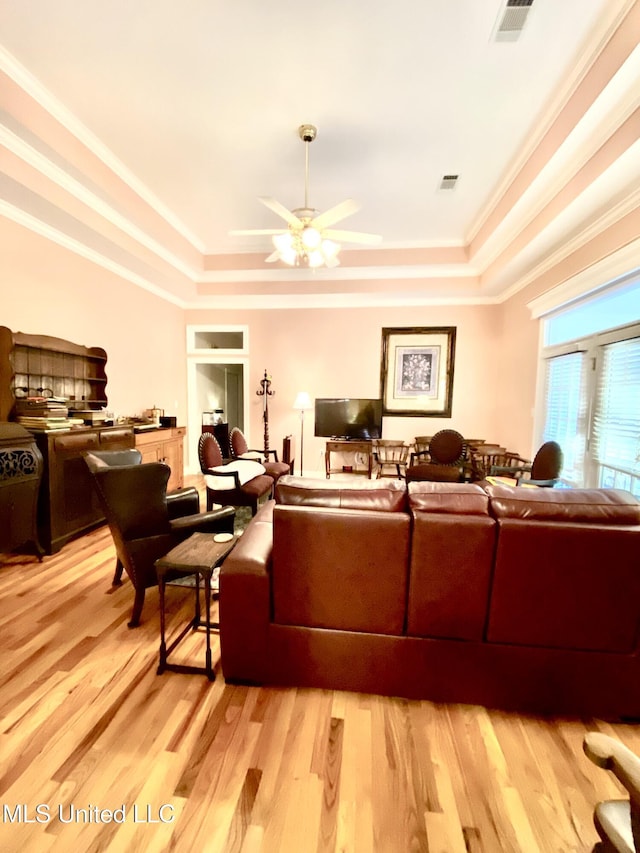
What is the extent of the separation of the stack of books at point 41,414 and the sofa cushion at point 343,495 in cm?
251

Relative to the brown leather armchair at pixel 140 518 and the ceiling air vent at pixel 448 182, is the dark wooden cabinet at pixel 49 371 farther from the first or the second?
the ceiling air vent at pixel 448 182

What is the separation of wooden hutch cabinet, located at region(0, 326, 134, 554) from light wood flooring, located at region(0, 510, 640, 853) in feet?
4.47

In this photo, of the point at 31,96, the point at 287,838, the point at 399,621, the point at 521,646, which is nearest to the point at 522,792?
the point at 521,646

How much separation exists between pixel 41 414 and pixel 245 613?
106 inches

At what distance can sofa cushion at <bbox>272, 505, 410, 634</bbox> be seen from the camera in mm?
1509

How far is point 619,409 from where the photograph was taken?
2.82m

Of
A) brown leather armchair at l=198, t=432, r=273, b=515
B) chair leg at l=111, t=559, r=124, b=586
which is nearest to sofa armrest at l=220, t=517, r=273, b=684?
chair leg at l=111, t=559, r=124, b=586

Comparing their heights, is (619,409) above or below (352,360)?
below

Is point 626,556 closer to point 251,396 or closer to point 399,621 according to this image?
point 399,621

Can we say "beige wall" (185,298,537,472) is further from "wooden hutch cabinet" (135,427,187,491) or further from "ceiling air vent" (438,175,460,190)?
"ceiling air vent" (438,175,460,190)

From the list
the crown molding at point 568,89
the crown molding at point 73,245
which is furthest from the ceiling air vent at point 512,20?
the crown molding at point 73,245

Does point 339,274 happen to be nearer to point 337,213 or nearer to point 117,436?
point 337,213

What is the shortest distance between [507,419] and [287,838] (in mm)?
4895

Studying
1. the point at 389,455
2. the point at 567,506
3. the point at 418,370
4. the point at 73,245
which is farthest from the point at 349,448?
the point at 73,245
